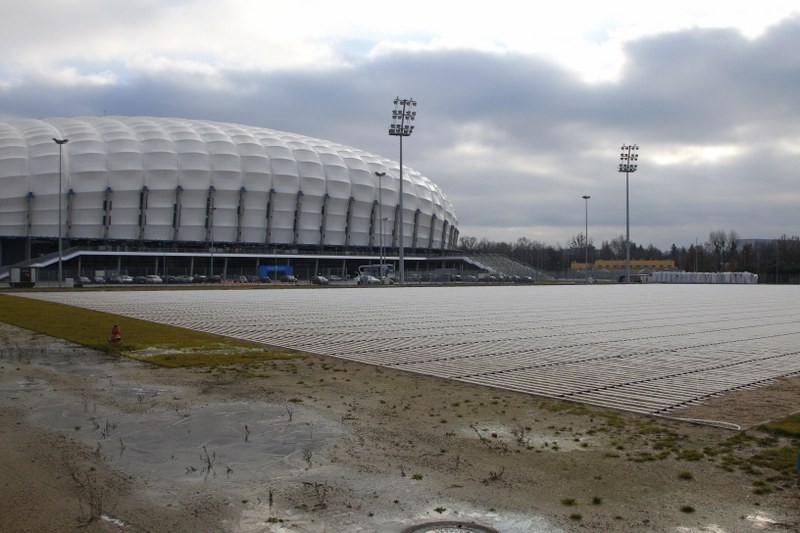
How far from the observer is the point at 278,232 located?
94188mm

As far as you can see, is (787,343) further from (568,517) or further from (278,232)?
(278,232)

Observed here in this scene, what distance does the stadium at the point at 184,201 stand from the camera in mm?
79812

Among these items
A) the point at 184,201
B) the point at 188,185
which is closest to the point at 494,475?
the point at 188,185

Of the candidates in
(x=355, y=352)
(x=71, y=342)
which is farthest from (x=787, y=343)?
(x=71, y=342)

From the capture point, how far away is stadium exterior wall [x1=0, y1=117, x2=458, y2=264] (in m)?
80.1

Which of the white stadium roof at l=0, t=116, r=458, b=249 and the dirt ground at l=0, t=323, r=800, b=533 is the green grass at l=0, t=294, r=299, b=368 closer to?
the dirt ground at l=0, t=323, r=800, b=533

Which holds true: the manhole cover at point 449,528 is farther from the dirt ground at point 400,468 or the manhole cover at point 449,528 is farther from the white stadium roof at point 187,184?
the white stadium roof at point 187,184

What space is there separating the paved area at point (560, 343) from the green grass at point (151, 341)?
1164mm

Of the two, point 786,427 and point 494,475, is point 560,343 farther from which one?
point 494,475

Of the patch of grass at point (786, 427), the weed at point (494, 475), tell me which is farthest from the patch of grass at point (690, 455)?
the weed at point (494, 475)

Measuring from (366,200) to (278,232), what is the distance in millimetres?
14408

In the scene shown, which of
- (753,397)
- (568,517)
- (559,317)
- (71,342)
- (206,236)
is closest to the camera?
(568,517)

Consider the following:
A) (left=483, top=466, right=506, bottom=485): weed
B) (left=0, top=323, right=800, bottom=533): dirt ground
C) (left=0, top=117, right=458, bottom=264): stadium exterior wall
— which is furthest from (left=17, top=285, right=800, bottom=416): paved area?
(left=0, top=117, right=458, bottom=264): stadium exterior wall

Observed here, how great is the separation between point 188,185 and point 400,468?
86.2 metres
